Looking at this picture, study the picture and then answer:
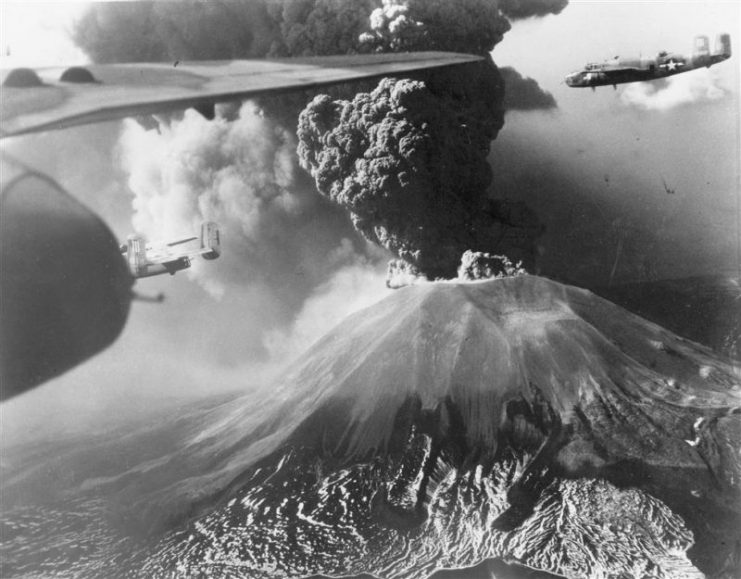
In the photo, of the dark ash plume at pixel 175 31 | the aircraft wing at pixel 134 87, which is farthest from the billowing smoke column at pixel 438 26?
the aircraft wing at pixel 134 87

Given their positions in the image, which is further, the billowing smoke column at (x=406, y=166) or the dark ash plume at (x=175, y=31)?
the billowing smoke column at (x=406, y=166)

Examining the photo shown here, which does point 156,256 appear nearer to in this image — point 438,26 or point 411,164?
point 411,164

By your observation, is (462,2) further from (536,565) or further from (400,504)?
(536,565)

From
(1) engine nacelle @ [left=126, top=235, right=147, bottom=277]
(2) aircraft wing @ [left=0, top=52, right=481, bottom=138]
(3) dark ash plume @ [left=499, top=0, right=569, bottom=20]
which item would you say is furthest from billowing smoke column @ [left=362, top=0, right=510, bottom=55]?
(2) aircraft wing @ [left=0, top=52, right=481, bottom=138]

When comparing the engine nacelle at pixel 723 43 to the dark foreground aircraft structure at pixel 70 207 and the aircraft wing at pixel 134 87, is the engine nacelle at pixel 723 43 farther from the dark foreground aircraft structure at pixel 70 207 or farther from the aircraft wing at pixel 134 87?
the aircraft wing at pixel 134 87

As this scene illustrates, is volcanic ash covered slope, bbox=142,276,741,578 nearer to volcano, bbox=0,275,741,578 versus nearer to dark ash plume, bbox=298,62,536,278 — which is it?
volcano, bbox=0,275,741,578

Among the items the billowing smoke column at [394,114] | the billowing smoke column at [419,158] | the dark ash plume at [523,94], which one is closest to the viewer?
the dark ash plume at [523,94]

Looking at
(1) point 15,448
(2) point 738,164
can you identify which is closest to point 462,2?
(2) point 738,164
